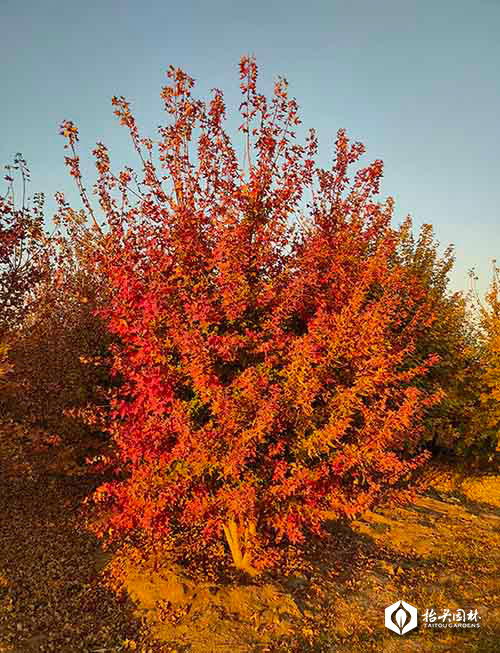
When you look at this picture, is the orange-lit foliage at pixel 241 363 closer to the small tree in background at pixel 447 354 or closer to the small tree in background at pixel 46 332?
the small tree in background at pixel 46 332

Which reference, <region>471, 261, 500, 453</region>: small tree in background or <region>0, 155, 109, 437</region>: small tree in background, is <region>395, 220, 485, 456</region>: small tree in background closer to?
<region>471, 261, 500, 453</region>: small tree in background

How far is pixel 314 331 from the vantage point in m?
5.16

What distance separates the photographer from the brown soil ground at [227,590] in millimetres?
5180

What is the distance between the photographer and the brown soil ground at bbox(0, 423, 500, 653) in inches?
204

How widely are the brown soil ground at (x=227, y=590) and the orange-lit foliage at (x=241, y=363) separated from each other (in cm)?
78

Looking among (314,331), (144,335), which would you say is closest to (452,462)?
(314,331)

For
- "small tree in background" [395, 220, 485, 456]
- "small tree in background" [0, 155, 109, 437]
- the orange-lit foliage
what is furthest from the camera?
"small tree in background" [395, 220, 485, 456]

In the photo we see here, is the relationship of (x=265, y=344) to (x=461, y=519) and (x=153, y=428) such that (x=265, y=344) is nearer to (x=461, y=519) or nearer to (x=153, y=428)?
(x=153, y=428)

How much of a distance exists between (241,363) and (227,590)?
117 inches

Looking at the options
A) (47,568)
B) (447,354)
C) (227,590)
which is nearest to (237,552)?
(227,590)

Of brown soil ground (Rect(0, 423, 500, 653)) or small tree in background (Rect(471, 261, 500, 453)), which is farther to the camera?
small tree in background (Rect(471, 261, 500, 453))

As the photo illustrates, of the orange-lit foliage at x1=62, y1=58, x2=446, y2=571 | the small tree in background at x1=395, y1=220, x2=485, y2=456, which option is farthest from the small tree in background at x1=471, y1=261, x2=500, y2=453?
the orange-lit foliage at x1=62, y1=58, x2=446, y2=571

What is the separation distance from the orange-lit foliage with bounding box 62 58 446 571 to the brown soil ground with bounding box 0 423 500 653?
0.78 metres

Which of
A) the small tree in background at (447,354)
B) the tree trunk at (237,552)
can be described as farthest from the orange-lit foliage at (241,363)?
the small tree in background at (447,354)
